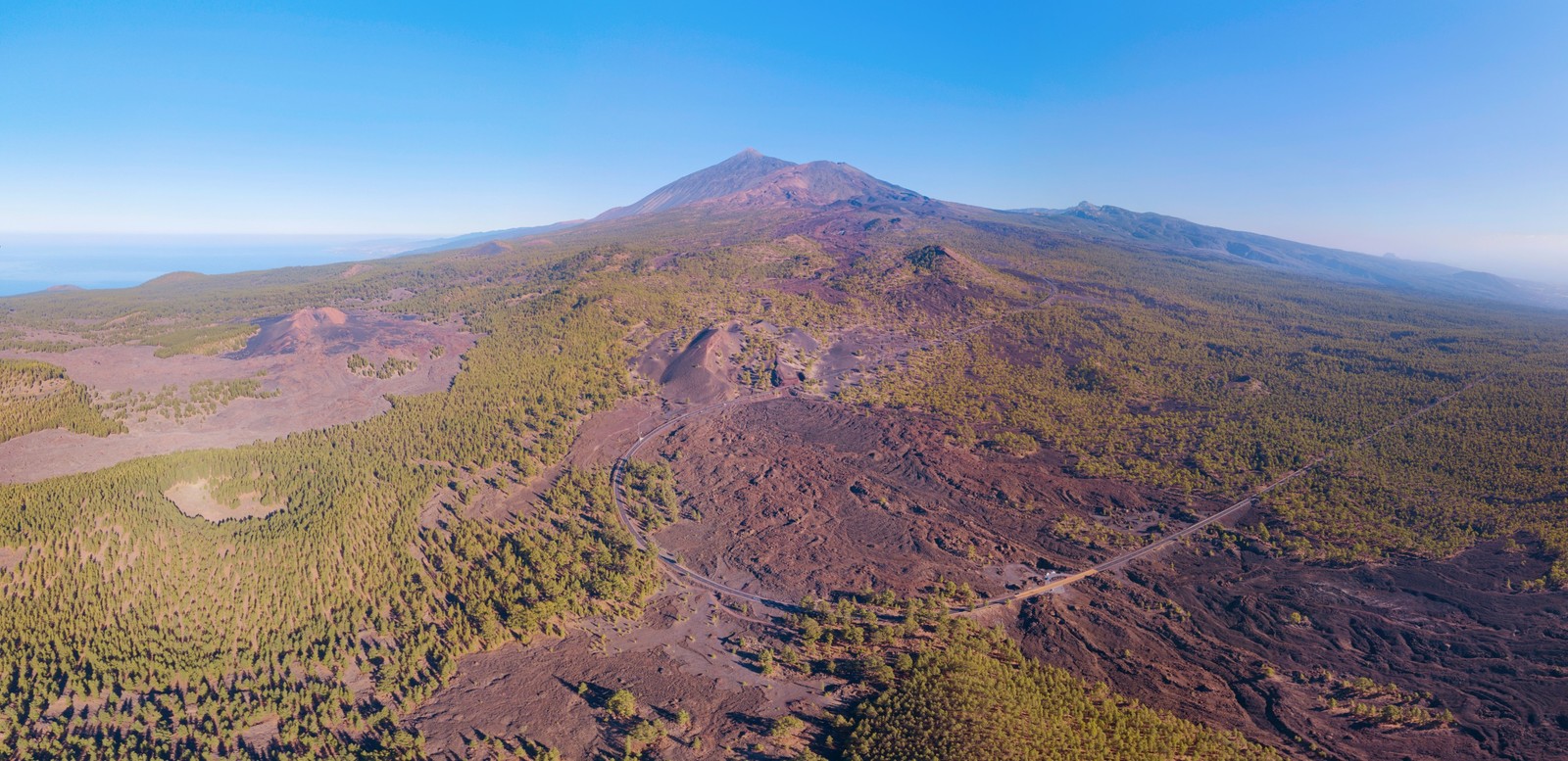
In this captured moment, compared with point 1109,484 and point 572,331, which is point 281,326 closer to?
point 572,331

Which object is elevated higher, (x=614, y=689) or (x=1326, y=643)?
(x=1326, y=643)

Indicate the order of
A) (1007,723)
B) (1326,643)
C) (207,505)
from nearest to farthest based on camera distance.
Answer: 1. (1007,723)
2. (1326,643)
3. (207,505)

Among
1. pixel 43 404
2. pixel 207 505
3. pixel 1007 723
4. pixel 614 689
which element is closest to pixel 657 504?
pixel 614 689

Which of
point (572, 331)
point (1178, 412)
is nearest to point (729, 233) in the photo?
point (572, 331)

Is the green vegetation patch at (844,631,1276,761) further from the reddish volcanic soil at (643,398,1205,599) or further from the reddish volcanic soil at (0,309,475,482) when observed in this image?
the reddish volcanic soil at (0,309,475,482)

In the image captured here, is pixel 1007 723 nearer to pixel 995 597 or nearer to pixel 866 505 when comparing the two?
pixel 995 597

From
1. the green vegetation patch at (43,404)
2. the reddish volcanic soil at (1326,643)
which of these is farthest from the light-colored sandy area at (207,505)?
the reddish volcanic soil at (1326,643)

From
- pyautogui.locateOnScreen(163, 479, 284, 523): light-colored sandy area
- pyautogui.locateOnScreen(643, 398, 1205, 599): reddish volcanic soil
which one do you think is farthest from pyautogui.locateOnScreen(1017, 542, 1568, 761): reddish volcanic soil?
pyautogui.locateOnScreen(163, 479, 284, 523): light-colored sandy area
